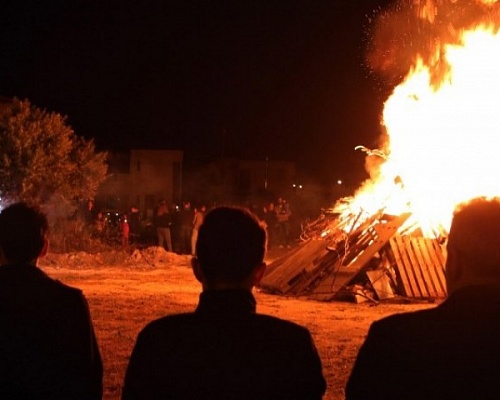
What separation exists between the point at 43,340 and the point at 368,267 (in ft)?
36.9

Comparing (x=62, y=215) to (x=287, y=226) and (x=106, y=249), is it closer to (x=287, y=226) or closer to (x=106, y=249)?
(x=106, y=249)

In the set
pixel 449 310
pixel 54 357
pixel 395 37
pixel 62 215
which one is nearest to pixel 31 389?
pixel 54 357

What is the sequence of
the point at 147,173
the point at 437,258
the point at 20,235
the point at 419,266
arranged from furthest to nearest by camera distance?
the point at 147,173 → the point at 437,258 → the point at 419,266 → the point at 20,235

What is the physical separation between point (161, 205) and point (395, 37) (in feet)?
30.6

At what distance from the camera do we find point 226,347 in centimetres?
252

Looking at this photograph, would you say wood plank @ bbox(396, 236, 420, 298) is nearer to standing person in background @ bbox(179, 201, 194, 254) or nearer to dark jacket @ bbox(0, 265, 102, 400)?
standing person in background @ bbox(179, 201, 194, 254)

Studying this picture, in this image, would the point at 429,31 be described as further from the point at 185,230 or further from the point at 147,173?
the point at 147,173

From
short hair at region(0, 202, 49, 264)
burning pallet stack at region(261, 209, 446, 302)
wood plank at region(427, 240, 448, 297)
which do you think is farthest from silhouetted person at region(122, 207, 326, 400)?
wood plank at region(427, 240, 448, 297)

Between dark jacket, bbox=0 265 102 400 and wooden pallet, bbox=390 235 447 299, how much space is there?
10.8 metres

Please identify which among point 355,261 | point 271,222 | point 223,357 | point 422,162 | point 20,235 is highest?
point 422,162

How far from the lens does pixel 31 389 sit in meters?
3.12

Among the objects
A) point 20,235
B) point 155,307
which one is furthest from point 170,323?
point 155,307

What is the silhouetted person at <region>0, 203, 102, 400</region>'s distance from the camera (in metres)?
3.13

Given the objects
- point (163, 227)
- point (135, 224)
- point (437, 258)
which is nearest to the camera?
point (437, 258)
